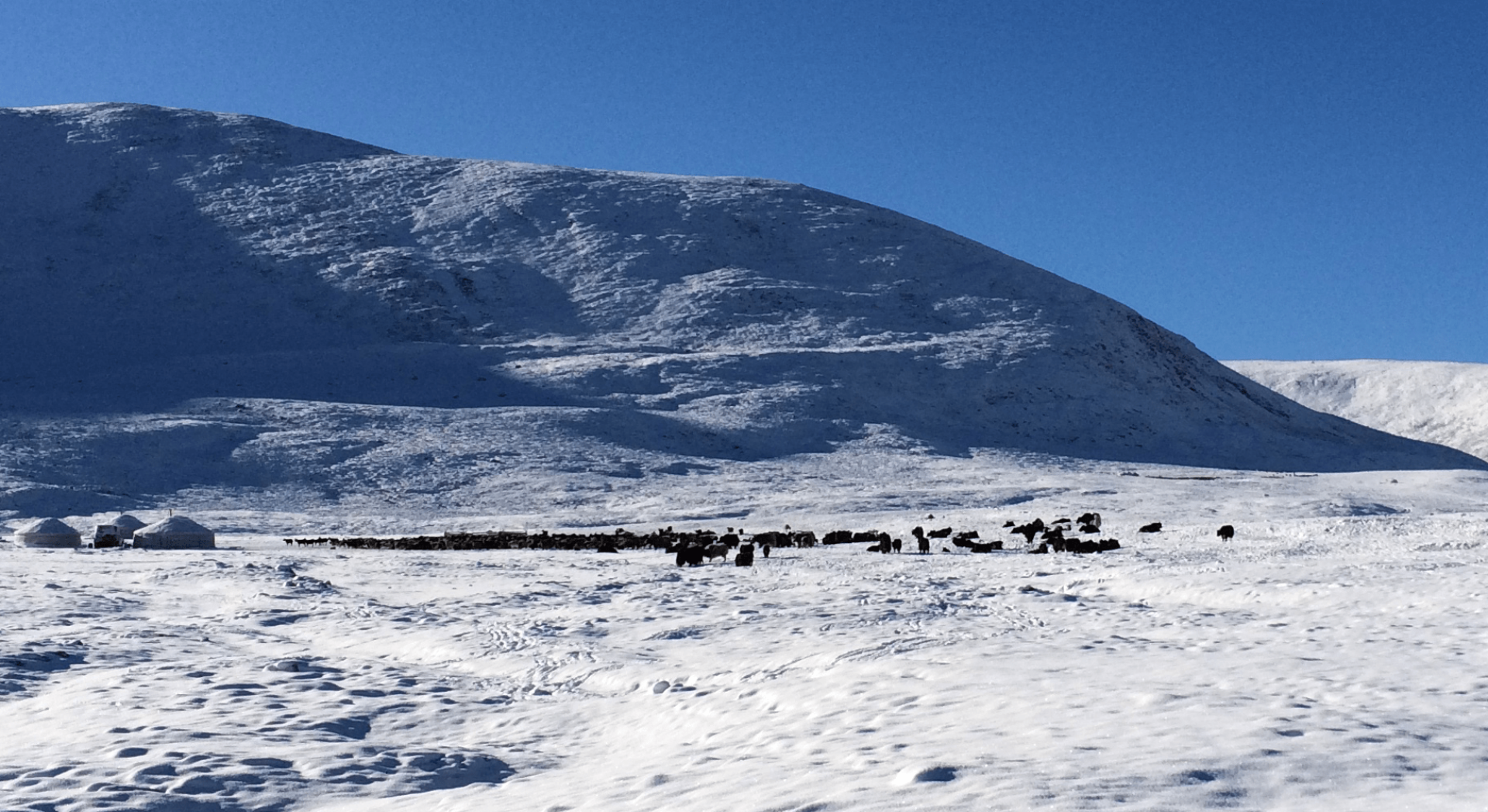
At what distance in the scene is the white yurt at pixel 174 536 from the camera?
37656 mm

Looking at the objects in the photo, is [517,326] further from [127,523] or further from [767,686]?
[767,686]

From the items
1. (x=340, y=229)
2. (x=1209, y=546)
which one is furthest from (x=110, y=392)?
(x=1209, y=546)

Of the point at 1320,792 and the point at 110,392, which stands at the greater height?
the point at 110,392

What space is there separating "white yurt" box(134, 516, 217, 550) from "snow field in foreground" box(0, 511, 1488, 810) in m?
15.2

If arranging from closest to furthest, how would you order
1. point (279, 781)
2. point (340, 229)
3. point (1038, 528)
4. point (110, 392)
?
point (279, 781), point (1038, 528), point (110, 392), point (340, 229)

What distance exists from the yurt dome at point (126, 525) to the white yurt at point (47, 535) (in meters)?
1.50

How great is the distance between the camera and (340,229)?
91438mm

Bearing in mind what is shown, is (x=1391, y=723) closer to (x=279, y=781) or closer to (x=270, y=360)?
(x=279, y=781)

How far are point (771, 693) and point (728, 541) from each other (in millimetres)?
23778

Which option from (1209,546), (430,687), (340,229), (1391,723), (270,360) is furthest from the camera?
(340,229)

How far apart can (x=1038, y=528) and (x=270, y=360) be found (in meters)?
51.8

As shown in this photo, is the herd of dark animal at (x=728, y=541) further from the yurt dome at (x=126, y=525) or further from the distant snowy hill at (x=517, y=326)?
the distant snowy hill at (x=517, y=326)

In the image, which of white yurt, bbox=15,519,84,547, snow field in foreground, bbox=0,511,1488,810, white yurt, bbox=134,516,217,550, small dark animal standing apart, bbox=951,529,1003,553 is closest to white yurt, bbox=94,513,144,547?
white yurt, bbox=15,519,84,547

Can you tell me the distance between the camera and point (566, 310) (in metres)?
84.6
